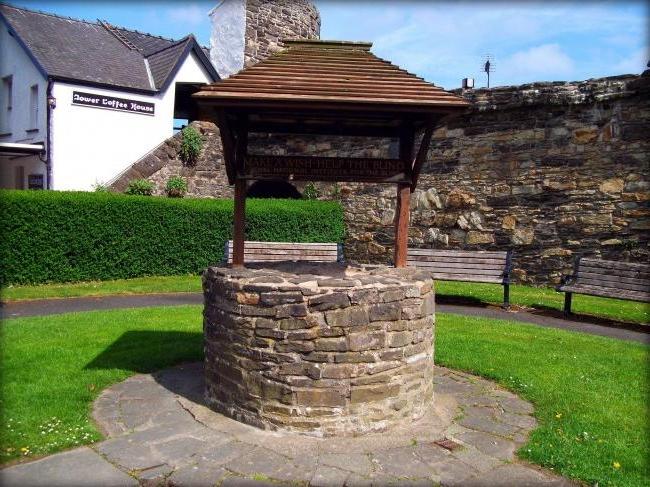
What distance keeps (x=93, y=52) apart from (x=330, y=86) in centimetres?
1520

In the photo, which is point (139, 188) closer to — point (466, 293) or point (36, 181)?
point (36, 181)

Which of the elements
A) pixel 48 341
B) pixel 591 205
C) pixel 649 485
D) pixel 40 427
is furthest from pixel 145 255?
pixel 649 485

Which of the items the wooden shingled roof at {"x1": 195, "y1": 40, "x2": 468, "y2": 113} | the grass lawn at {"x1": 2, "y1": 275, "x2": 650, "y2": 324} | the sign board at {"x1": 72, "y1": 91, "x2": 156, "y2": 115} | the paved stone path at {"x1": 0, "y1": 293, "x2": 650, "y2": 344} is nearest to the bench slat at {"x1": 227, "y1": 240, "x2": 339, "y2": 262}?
the paved stone path at {"x1": 0, "y1": 293, "x2": 650, "y2": 344}

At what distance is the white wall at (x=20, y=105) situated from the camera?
52.3ft

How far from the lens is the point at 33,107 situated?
54.1 ft

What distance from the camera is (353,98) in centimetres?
475

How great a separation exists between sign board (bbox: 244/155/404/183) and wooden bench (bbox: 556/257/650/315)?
5522 millimetres

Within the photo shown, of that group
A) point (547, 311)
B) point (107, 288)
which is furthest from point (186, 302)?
point (547, 311)

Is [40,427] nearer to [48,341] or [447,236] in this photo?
[48,341]

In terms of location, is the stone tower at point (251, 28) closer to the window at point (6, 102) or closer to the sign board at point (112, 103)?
the sign board at point (112, 103)

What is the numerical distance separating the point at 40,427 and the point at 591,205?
10882mm

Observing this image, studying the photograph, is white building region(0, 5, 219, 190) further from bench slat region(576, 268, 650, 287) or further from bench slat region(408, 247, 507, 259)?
bench slat region(576, 268, 650, 287)

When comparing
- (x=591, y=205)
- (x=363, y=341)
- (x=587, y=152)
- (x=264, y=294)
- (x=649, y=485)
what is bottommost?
(x=649, y=485)

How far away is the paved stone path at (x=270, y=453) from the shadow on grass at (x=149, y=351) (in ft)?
3.29
